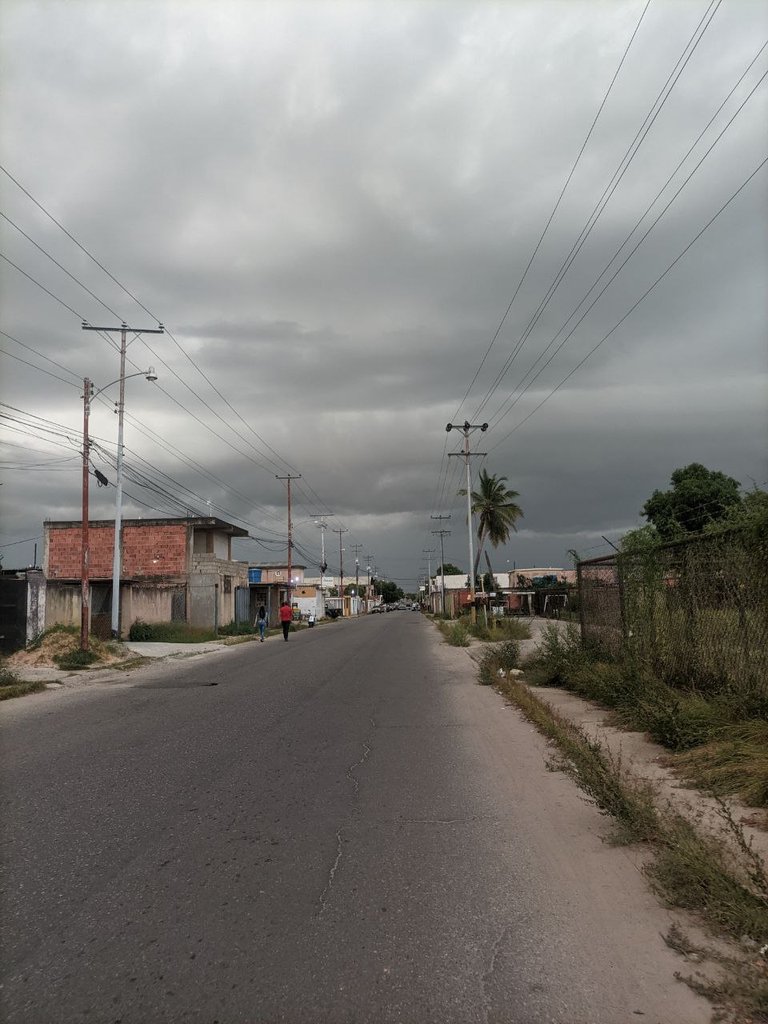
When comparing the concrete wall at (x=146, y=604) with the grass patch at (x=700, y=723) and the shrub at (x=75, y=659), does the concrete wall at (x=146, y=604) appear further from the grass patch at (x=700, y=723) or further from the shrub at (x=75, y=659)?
the grass patch at (x=700, y=723)

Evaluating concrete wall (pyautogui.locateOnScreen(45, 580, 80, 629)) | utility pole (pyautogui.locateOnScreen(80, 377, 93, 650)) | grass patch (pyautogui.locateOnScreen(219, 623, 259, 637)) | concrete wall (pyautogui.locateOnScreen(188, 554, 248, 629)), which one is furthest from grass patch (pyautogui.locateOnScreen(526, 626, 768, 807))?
concrete wall (pyautogui.locateOnScreen(188, 554, 248, 629))

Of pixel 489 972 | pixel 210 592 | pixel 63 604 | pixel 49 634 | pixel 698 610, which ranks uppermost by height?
pixel 210 592

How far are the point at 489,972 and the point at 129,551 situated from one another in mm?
37282

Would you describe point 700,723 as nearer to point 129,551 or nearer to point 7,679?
point 7,679

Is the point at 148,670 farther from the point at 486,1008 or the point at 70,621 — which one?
the point at 486,1008

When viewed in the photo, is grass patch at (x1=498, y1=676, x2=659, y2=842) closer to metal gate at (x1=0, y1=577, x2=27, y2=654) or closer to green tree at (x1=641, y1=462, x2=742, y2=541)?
metal gate at (x1=0, y1=577, x2=27, y2=654)

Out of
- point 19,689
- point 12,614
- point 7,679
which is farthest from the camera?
point 12,614

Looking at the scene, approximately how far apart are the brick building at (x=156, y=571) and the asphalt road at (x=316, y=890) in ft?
75.0

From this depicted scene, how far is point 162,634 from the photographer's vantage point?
3042 centimetres

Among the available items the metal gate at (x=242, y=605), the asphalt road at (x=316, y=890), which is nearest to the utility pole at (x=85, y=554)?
the asphalt road at (x=316, y=890)

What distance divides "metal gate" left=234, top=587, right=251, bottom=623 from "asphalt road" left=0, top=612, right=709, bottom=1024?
108ft

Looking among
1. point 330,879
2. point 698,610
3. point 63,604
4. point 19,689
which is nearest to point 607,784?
point 330,879

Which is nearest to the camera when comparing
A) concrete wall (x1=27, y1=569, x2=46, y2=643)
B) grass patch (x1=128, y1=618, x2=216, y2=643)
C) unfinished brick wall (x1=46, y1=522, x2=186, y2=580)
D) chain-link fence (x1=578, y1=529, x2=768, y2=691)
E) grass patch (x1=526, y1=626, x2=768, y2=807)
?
grass patch (x1=526, y1=626, x2=768, y2=807)

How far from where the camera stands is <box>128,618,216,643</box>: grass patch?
30.1 metres
